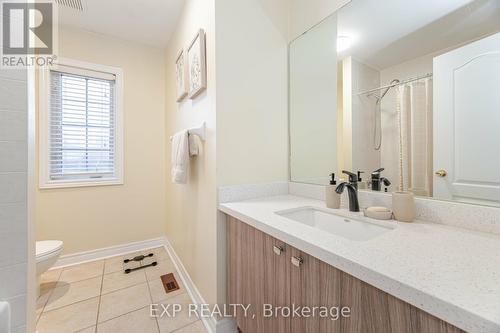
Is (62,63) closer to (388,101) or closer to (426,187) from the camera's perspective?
(388,101)

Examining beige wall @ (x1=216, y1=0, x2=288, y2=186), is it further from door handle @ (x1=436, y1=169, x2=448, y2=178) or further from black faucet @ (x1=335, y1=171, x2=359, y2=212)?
door handle @ (x1=436, y1=169, x2=448, y2=178)

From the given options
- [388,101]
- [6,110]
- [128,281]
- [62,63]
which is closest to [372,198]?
[388,101]

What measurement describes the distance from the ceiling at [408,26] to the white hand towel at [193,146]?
1070 mm

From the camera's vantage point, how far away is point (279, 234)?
780mm

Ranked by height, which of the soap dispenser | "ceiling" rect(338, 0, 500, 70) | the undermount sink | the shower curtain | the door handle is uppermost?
"ceiling" rect(338, 0, 500, 70)

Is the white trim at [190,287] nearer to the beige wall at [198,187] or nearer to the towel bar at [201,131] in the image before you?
the beige wall at [198,187]

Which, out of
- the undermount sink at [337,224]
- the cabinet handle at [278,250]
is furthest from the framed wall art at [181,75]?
the cabinet handle at [278,250]

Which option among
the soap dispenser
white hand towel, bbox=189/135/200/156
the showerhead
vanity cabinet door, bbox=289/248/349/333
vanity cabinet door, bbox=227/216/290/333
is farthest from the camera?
white hand towel, bbox=189/135/200/156

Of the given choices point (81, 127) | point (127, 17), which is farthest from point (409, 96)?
point (81, 127)

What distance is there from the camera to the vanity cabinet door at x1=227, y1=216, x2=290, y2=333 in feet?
2.72

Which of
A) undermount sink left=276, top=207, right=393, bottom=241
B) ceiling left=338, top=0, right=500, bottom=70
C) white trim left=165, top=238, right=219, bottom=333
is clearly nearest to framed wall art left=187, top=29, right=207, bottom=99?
ceiling left=338, top=0, right=500, bottom=70

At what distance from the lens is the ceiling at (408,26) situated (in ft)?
2.55

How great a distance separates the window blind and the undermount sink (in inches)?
85.3

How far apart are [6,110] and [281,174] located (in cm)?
143
